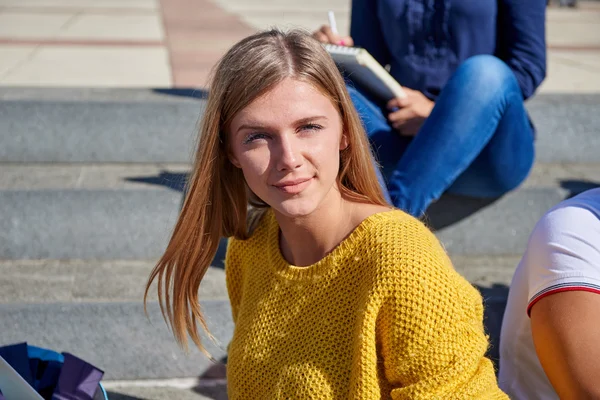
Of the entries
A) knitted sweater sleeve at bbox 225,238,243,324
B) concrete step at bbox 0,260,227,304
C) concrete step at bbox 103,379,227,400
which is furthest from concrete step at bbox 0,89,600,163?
knitted sweater sleeve at bbox 225,238,243,324

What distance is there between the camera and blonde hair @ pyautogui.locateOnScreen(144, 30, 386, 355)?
1.62 m

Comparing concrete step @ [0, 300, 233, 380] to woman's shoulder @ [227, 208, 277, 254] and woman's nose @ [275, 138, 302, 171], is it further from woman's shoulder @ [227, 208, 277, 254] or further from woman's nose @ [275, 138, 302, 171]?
woman's nose @ [275, 138, 302, 171]

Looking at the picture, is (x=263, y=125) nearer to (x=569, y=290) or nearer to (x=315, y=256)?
(x=315, y=256)

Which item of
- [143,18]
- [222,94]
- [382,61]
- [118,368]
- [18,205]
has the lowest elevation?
[143,18]

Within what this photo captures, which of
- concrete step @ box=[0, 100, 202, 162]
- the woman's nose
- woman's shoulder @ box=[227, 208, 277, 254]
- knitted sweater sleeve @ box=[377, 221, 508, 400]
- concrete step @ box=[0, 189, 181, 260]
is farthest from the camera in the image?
concrete step @ box=[0, 100, 202, 162]

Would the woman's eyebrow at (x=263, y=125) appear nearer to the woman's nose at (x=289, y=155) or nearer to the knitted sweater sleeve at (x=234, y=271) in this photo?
the woman's nose at (x=289, y=155)

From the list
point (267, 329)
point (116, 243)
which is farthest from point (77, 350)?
point (267, 329)

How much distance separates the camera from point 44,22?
6.96m

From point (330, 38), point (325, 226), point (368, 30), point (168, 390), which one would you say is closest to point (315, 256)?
point (325, 226)

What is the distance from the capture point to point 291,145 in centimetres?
159

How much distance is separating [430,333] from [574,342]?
42 centimetres

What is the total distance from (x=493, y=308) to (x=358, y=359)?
1345mm

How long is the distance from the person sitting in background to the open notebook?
0.04m

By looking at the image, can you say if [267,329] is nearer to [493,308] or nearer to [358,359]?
[358,359]
